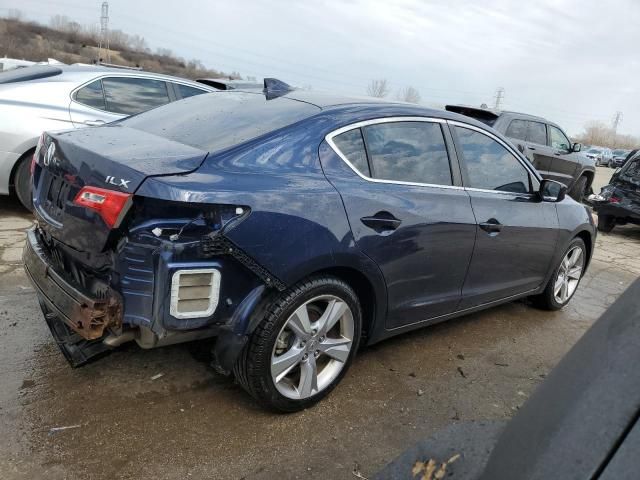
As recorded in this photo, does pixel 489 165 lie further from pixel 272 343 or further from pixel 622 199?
pixel 622 199

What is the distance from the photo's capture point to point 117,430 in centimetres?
257

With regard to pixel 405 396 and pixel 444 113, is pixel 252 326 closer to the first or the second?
pixel 405 396

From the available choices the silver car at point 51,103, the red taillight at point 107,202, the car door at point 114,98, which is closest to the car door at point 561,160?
the car door at point 114,98

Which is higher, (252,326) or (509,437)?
(509,437)

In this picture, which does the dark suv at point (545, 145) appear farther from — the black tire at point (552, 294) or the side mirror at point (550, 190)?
the side mirror at point (550, 190)

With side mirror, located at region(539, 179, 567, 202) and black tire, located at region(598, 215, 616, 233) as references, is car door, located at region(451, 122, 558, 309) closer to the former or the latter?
side mirror, located at region(539, 179, 567, 202)

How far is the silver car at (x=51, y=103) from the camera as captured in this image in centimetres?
545

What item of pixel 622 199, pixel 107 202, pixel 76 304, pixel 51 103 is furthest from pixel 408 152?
pixel 622 199

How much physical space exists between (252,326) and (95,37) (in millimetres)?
82511

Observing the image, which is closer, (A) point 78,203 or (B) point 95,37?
(A) point 78,203

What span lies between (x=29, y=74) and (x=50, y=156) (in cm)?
364

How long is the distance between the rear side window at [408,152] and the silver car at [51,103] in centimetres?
403

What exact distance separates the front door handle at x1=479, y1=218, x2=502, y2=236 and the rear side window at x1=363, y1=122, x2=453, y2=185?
1.29 feet

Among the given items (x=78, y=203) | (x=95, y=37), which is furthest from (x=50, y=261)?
(x=95, y=37)
